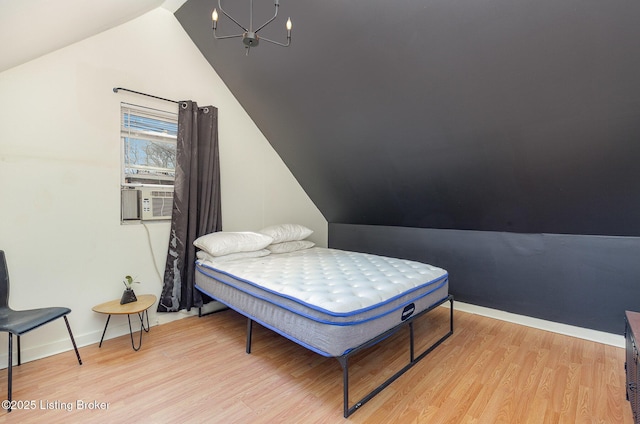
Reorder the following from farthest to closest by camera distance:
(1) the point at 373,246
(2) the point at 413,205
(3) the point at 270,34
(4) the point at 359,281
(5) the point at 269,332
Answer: (1) the point at 373,246, (2) the point at 413,205, (5) the point at 269,332, (3) the point at 270,34, (4) the point at 359,281

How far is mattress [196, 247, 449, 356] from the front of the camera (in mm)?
1760

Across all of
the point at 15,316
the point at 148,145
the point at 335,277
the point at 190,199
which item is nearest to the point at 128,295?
the point at 15,316

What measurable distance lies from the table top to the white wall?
0.53 feet

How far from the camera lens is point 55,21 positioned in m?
1.76

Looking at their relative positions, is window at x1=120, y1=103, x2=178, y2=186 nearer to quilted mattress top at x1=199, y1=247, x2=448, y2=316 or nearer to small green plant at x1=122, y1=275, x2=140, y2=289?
small green plant at x1=122, y1=275, x2=140, y2=289

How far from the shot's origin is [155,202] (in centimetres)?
291

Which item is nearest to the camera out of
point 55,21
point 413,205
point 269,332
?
point 55,21

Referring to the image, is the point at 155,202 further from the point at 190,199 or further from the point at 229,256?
the point at 229,256

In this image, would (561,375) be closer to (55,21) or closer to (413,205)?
(413,205)

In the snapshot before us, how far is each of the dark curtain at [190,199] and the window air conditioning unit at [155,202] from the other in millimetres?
81

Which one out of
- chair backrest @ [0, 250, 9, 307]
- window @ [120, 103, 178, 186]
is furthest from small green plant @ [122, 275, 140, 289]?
window @ [120, 103, 178, 186]

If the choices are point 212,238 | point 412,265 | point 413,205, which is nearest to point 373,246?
point 413,205

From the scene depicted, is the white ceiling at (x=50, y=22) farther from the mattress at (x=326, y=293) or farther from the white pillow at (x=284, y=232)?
the white pillow at (x=284, y=232)

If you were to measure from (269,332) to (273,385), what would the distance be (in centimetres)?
84
